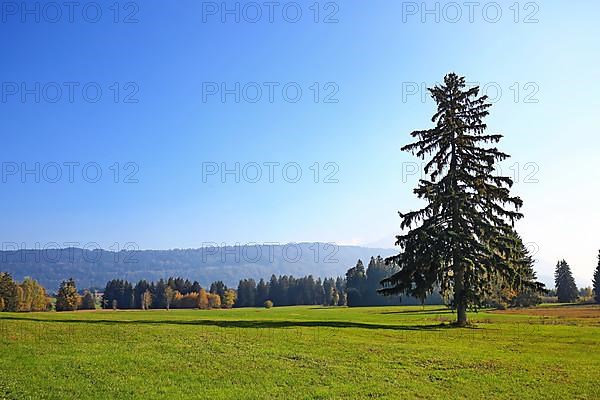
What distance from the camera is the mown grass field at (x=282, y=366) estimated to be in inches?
598

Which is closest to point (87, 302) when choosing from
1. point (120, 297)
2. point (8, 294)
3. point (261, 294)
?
point (120, 297)

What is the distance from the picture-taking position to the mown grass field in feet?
49.9

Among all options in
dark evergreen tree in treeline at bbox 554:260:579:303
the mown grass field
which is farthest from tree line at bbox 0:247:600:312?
the mown grass field

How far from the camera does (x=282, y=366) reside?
18.7 m

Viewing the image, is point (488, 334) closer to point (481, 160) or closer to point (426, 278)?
point (426, 278)

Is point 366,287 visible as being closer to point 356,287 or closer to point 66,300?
point 356,287

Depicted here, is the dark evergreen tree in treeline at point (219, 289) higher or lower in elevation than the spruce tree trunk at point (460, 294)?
lower

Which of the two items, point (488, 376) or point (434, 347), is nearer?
point (488, 376)

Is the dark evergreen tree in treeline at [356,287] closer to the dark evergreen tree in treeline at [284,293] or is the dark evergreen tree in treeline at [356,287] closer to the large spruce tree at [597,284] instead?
the dark evergreen tree in treeline at [284,293]

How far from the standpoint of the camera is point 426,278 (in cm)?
3881

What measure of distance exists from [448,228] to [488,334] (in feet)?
29.6

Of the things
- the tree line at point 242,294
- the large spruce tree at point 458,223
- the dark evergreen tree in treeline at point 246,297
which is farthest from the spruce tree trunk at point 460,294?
the dark evergreen tree in treeline at point 246,297

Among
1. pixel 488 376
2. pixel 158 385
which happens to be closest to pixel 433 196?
pixel 488 376

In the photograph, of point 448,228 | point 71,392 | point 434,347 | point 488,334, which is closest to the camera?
point 71,392
